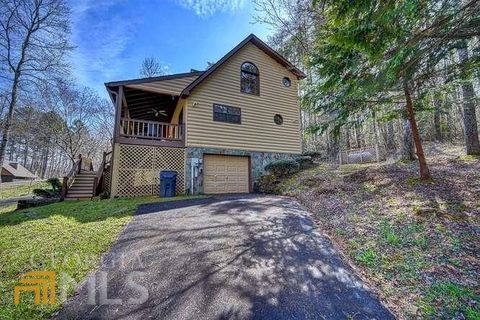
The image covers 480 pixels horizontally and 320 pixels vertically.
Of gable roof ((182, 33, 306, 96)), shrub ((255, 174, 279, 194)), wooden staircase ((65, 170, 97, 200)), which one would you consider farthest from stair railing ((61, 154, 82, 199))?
shrub ((255, 174, 279, 194))

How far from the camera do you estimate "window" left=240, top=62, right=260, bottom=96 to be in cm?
1228

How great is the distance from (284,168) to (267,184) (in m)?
1.21

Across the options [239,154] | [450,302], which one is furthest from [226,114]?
[450,302]

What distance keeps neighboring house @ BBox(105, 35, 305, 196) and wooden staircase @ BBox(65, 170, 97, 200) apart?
6.98 feet

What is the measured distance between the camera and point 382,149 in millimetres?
17375

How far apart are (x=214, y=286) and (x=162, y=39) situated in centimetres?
1227

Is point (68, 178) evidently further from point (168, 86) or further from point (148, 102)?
point (168, 86)

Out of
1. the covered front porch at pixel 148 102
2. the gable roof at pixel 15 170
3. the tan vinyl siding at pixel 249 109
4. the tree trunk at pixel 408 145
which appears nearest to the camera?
the tree trunk at pixel 408 145

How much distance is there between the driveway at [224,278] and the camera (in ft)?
8.54

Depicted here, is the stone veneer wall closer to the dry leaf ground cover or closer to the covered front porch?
the covered front porch

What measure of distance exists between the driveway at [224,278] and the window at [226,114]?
22.9ft

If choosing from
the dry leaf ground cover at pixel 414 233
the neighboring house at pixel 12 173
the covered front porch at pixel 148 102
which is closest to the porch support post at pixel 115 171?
the covered front porch at pixel 148 102

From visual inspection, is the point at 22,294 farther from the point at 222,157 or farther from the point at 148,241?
the point at 222,157

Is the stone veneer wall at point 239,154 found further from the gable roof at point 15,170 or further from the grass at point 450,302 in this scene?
the gable roof at point 15,170
